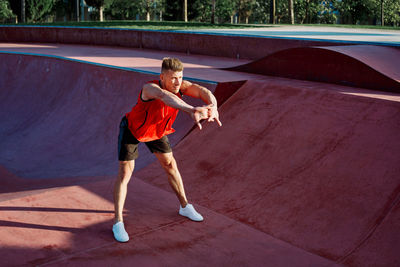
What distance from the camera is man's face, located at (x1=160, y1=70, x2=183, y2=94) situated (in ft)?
11.7

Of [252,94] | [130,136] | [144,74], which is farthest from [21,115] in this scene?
[130,136]

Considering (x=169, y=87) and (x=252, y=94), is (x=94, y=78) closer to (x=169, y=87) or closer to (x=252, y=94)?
(x=252, y=94)

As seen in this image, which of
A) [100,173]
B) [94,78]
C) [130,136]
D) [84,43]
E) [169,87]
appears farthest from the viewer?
[84,43]

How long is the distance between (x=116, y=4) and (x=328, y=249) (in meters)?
47.3

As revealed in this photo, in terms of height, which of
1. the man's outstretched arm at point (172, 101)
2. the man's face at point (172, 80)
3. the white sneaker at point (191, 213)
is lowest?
the white sneaker at point (191, 213)

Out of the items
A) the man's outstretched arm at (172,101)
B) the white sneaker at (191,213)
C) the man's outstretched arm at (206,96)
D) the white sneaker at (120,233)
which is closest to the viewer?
the man's outstretched arm at (172,101)

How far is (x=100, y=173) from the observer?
6.69 metres

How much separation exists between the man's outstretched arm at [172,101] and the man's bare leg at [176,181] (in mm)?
739

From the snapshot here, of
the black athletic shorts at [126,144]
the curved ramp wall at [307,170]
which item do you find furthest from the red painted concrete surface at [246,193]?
the black athletic shorts at [126,144]

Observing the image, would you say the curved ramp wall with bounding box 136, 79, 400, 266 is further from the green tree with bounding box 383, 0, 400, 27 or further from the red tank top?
the green tree with bounding box 383, 0, 400, 27

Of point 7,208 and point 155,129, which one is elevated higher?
point 155,129

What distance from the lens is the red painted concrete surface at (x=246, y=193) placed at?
12.1ft

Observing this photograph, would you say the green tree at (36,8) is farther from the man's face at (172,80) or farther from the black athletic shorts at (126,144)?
the man's face at (172,80)

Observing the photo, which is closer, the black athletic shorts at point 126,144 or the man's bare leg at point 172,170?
the black athletic shorts at point 126,144
